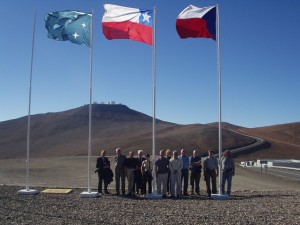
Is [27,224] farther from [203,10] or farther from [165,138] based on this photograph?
[165,138]

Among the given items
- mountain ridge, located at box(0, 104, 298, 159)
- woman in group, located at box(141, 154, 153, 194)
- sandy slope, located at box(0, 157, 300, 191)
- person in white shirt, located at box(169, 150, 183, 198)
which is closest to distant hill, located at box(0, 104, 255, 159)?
→ mountain ridge, located at box(0, 104, 298, 159)

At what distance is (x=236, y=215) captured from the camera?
10320 mm

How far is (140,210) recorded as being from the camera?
11281 millimetres

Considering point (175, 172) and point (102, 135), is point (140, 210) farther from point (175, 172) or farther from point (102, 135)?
point (102, 135)

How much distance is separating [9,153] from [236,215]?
305ft

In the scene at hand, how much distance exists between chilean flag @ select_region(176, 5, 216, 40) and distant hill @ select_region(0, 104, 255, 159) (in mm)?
58979

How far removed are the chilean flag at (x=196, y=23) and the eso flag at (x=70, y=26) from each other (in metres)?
3.47

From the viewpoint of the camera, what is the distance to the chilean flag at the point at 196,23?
1556 centimetres

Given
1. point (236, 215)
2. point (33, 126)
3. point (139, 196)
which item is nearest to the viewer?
point (236, 215)

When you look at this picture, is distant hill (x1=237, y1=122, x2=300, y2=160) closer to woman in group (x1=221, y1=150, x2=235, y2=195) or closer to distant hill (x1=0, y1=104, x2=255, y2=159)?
distant hill (x1=0, y1=104, x2=255, y2=159)

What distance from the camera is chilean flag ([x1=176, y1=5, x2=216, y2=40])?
15562 millimetres

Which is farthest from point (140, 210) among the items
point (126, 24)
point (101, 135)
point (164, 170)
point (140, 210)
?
point (101, 135)

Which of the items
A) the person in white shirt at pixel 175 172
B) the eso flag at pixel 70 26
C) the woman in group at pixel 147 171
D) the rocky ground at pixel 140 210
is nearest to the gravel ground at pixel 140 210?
the rocky ground at pixel 140 210

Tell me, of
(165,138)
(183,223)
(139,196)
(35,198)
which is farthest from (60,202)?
(165,138)
